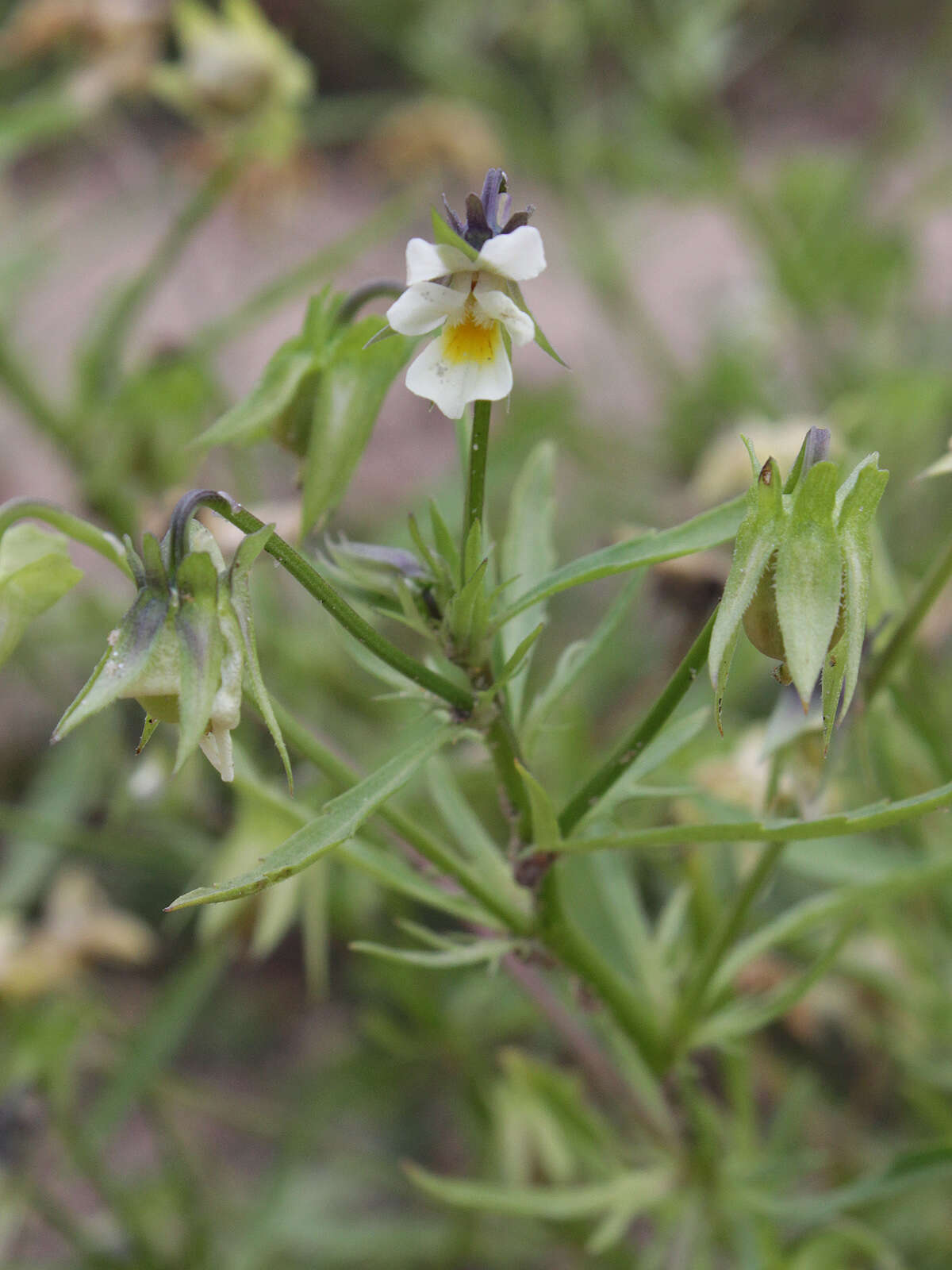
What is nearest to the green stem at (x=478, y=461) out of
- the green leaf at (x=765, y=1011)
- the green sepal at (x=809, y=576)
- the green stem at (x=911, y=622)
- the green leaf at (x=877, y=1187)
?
the green sepal at (x=809, y=576)

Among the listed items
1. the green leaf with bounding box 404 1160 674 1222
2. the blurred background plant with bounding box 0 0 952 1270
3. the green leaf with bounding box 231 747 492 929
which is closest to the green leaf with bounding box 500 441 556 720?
the blurred background plant with bounding box 0 0 952 1270

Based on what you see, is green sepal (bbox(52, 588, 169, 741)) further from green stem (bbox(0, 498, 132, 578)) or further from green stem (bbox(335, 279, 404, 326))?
A: green stem (bbox(335, 279, 404, 326))

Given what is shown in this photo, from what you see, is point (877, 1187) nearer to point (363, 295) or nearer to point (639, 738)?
point (639, 738)

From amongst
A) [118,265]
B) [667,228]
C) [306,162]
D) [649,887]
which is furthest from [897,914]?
[118,265]

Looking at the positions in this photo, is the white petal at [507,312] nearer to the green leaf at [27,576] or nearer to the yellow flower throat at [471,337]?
the yellow flower throat at [471,337]

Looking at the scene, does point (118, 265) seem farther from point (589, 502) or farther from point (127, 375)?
point (127, 375)

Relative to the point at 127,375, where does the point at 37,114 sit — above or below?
above
